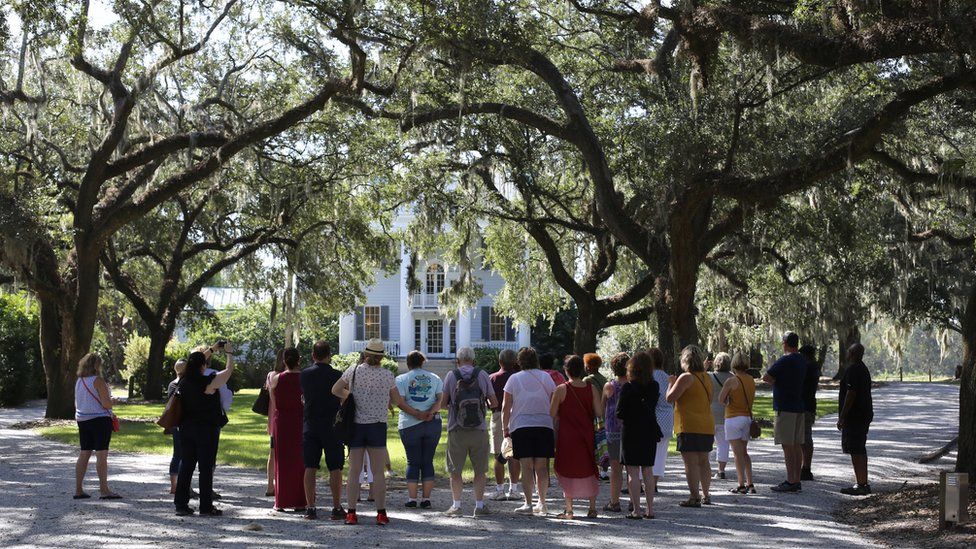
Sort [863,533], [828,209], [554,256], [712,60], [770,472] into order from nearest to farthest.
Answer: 1. [863,533]
2. [770,472]
3. [712,60]
4. [828,209]
5. [554,256]

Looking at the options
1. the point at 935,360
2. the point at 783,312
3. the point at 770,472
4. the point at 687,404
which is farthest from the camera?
the point at 935,360

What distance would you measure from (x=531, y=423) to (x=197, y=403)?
3.12 m

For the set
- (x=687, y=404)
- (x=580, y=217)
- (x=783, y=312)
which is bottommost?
(x=687, y=404)

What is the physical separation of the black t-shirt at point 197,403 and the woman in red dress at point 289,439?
62 centimetres

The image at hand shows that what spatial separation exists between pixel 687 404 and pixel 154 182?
58.3 feet

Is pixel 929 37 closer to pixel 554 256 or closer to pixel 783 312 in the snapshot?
pixel 554 256

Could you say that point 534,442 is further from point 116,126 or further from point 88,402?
point 116,126

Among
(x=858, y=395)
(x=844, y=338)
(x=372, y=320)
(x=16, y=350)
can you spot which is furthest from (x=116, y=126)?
(x=372, y=320)

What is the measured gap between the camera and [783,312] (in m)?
30.5

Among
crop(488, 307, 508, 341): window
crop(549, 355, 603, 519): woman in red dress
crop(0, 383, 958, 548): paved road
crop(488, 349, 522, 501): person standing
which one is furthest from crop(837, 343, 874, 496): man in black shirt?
crop(488, 307, 508, 341): window

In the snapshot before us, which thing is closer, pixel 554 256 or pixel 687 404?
pixel 687 404

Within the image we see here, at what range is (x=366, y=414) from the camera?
9.54 metres

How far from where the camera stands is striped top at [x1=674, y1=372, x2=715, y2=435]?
35.3ft

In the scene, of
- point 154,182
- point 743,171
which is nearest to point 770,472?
point 743,171
